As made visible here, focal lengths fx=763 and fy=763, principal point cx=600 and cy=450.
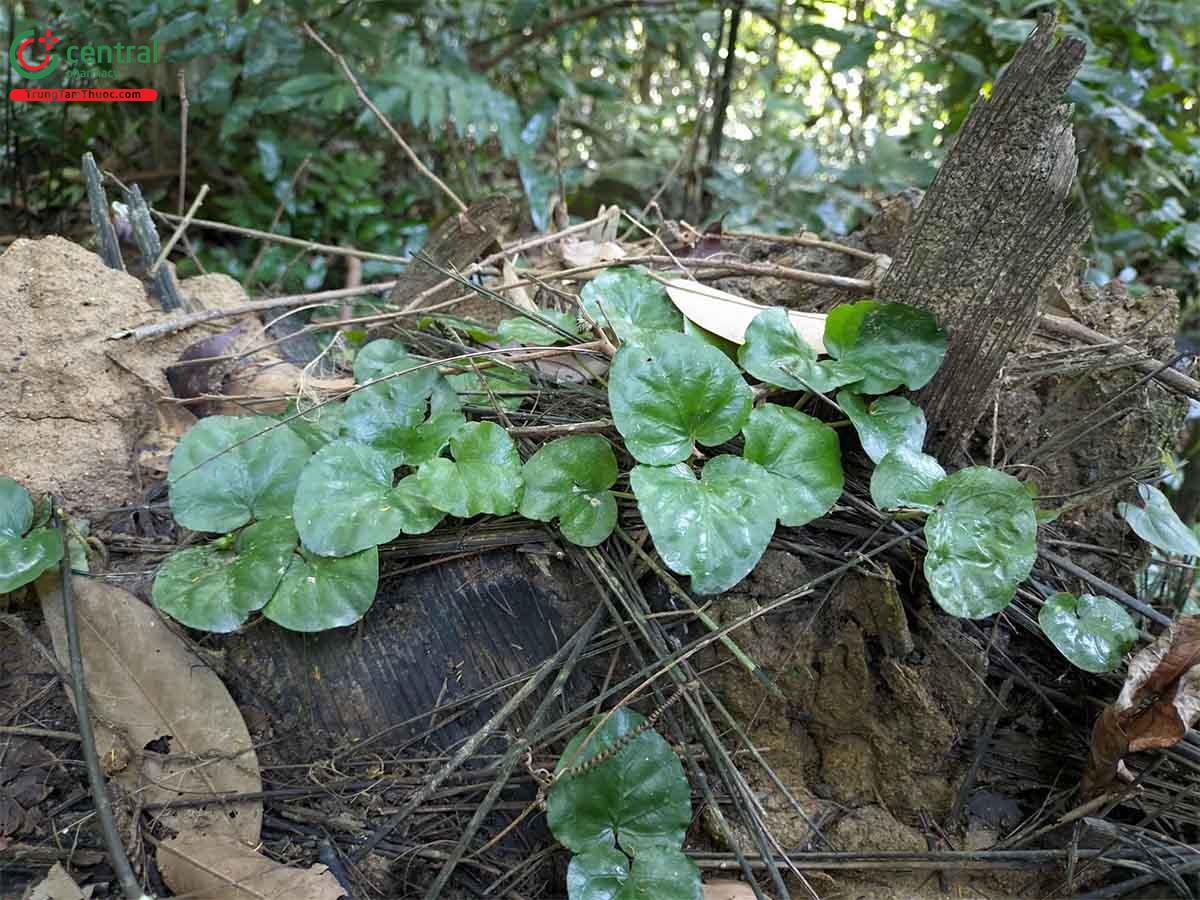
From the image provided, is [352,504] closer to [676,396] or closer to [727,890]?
[676,396]

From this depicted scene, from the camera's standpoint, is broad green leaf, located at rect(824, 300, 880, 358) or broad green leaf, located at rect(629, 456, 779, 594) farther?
broad green leaf, located at rect(824, 300, 880, 358)

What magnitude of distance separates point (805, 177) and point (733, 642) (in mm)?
2787

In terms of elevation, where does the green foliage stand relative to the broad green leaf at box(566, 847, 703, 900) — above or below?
above

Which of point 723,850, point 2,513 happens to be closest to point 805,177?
point 723,850

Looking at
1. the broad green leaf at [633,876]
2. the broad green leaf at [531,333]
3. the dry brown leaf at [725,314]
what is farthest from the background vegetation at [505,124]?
the broad green leaf at [633,876]

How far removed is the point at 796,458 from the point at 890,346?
29 cm

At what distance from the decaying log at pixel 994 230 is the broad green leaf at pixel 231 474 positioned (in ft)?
3.86

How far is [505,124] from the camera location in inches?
125

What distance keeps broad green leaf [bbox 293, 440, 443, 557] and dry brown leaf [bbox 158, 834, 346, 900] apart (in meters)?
0.48

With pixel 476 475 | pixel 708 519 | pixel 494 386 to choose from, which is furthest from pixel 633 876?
pixel 494 386

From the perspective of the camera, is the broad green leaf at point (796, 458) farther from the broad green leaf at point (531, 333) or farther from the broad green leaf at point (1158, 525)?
the broad green leaf at point (1158, 525)

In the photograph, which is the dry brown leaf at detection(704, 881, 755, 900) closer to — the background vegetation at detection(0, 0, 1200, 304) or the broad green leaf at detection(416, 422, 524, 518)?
the broad green leaf at detection(416, 422, 524, 518)

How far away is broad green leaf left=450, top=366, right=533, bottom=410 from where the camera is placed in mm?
1515

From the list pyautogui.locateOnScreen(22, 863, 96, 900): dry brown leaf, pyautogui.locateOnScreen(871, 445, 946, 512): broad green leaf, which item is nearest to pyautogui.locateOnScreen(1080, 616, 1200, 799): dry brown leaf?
pyautogui.locateOnScreen(871, 445, 946, 512): broad green leaf
